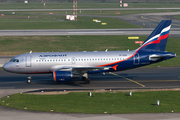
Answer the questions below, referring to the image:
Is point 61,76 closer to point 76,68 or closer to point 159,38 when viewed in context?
point 76,68

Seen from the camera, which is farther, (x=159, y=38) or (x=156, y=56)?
(x=159, y=38)

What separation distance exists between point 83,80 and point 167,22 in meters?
14.8

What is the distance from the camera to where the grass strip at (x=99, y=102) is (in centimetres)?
2717

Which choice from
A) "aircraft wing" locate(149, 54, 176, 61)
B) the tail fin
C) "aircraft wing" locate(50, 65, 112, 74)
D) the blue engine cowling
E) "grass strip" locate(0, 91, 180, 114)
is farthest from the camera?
the tail fin

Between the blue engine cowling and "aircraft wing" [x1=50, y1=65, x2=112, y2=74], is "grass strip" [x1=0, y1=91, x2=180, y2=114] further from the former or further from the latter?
"aircraft wing" [x1=50, y1=65, x2=112, y2=74]

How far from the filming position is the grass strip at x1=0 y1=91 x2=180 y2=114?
89.1 ft

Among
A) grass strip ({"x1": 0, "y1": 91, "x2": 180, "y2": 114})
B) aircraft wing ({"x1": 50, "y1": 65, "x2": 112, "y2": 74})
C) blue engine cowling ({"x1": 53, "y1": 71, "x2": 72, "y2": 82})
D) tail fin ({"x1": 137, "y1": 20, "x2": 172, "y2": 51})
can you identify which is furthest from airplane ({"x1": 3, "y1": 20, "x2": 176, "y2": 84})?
grass strip ({"x1": 0, "y1": 91, "x2": 180, "y2": 114})

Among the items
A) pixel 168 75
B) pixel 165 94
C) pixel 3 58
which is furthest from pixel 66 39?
pixel 165 94

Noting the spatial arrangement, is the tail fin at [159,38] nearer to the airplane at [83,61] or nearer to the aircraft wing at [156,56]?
the airplane at [83,61]

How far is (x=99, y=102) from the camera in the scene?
2956 cm

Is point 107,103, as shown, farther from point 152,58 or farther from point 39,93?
point 152,58

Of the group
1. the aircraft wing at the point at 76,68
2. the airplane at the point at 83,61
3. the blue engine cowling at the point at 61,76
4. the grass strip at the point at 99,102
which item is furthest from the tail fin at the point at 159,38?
the blue engine cowling at the point at 61,76

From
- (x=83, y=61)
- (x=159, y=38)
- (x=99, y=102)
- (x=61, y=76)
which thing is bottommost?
(x=99, y=102)

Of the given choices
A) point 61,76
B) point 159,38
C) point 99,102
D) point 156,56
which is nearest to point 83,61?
point 61,76
